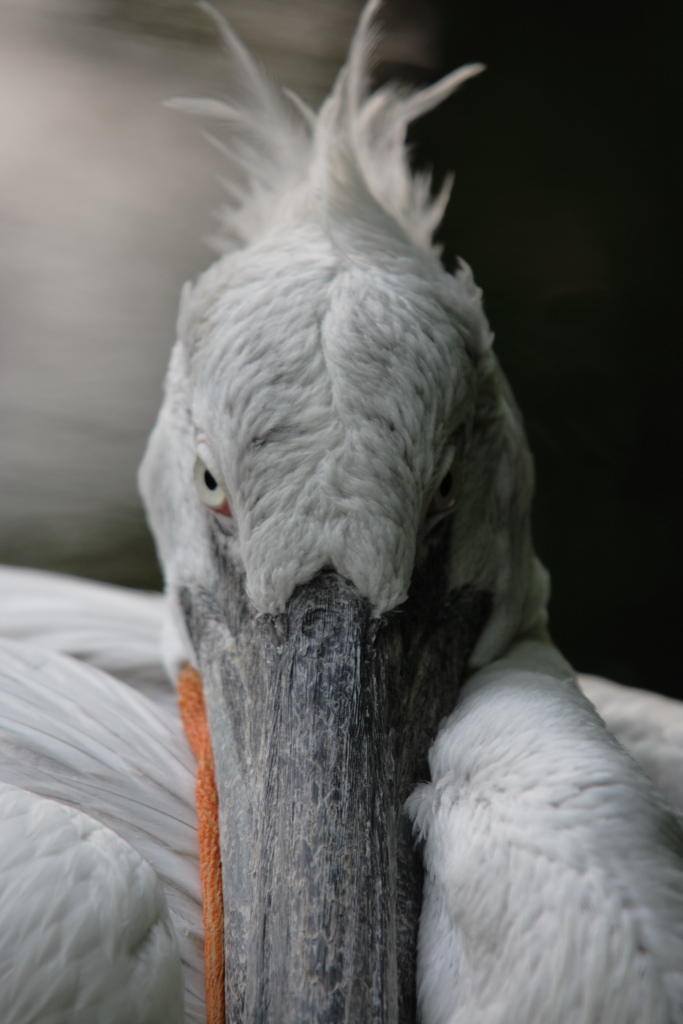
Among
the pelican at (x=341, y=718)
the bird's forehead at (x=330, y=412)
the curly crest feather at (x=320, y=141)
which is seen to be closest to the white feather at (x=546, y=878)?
the pelican at (x=341, y=718)

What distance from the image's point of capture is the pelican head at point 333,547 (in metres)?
0.94

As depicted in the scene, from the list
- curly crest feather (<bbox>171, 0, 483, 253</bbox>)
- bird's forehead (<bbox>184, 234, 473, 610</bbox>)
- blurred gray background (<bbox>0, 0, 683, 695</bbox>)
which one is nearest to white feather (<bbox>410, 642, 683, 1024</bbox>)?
bird's forehead (<bbox>184, 234, 473, 610</bbox>)

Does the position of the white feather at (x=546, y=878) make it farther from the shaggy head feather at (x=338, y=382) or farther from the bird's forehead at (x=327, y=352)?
the bird's forehead at (x=327, y=352)

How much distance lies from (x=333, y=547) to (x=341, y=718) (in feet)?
0.57

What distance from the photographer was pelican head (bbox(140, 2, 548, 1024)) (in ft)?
3.09

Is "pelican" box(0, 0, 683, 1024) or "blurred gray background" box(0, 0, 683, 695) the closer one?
"pelican" box(0, 0, 683, 1024)

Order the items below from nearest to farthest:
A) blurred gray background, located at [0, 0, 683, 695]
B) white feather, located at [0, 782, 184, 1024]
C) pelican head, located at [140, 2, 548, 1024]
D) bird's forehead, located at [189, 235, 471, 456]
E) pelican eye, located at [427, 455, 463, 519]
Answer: white feather, located at [0, 782, 184, 1024], pelican head, located at [140, 2, 548, 1024], bird's forehead, located at [189, 235, 471, 456], pelican eye, located at [427, 455, 463, 519], blurred gray background, located at [0, 0, 683, 695]

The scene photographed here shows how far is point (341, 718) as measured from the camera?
0.99m

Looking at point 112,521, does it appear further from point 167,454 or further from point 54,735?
point 54,735

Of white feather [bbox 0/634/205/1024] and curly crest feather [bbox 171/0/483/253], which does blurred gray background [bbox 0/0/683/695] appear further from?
white feather [bbox 0/634/205/1024]

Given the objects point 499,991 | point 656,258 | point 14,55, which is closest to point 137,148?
point 14,55

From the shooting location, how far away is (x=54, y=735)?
3.88ft

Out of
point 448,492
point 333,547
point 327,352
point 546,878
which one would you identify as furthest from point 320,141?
point 546,878

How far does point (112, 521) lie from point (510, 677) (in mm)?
1827
